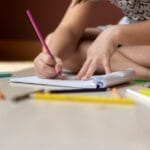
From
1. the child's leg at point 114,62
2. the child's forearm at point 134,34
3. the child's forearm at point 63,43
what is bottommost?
the child's leg at point 114,62

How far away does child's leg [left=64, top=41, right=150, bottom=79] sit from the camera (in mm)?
804

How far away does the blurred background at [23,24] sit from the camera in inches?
93.3

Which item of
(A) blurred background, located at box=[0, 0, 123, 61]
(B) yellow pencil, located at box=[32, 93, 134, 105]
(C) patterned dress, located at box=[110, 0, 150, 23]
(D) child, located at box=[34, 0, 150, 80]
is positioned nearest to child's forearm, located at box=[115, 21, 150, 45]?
(D) child, located at box=[34, 0, 150, 80]

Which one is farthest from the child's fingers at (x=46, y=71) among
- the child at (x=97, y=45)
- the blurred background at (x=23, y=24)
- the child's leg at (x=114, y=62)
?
the blurred background at (x=23, y=24)

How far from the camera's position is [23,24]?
243cm

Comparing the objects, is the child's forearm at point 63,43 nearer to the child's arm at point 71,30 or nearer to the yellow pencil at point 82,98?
the child's arm at point 71,30

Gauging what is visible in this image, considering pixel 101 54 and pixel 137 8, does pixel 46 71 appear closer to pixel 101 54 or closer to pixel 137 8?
pixel 101 54

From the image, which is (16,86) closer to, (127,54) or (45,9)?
(127,54)

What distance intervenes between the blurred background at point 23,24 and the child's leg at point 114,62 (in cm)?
145

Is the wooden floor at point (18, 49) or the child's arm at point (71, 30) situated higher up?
the child's arm at point (71, 30)

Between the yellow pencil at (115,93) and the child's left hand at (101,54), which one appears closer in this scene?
→ the yellow pencil at (115,93)

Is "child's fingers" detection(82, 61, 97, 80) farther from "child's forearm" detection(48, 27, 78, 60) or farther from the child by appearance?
"child's forearm" detection(48, 27, 78, 60)

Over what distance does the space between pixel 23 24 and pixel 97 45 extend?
1.70m

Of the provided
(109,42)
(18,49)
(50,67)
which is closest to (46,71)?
(50,67)
